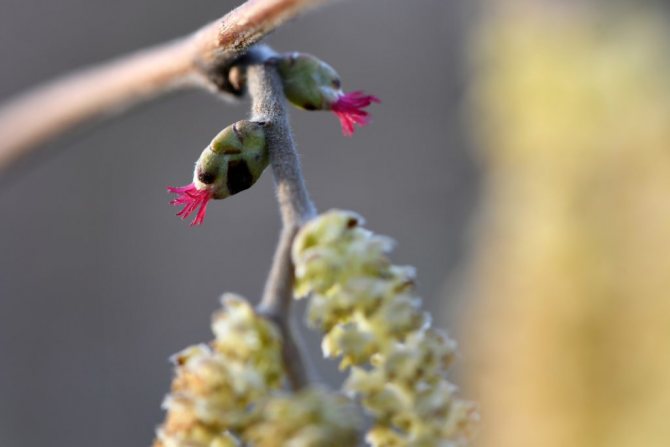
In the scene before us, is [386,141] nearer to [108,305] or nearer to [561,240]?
[108,305]

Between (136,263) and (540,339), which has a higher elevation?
(136,263)

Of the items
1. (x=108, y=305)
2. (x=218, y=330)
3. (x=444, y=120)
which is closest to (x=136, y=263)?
(x=108, y=305)

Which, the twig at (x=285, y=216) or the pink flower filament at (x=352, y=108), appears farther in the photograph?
the pink flower filament at (x=352, y=108)

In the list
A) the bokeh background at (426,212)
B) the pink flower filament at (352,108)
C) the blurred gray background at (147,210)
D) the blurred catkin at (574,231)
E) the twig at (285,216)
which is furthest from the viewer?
the blurred gray background at (147,210)

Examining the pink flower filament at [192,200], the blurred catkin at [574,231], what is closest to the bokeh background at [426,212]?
the blurred catkin at [574,231]

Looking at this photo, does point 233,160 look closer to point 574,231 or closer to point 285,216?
point 285,216

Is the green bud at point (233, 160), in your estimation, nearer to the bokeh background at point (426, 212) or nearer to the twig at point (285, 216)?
the twig at point (285, 216)

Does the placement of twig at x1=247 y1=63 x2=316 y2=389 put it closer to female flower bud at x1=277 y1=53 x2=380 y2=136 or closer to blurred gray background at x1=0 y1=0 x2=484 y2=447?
female flower bud at x1=277 y1=53 x2=380 y2=136

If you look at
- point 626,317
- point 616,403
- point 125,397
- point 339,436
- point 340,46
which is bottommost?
point 339,436
